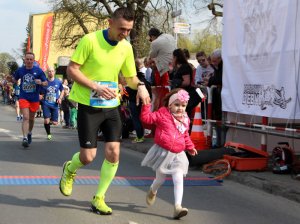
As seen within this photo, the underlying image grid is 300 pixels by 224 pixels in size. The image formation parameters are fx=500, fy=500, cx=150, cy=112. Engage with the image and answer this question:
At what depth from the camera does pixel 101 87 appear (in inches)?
198

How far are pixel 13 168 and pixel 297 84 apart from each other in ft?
14.9

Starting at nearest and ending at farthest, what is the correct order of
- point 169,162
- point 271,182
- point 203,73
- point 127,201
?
point 169,162 < point 127,201 < point 271,182 < point 203,73

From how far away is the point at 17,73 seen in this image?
1087 centimetres

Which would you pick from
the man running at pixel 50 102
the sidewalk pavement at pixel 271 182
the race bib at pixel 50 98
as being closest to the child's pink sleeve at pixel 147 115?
the sidewalk pavement at pixel 271 182

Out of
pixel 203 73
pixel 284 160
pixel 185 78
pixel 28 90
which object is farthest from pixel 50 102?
pixel 284 160

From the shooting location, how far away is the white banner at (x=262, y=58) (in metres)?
7.39

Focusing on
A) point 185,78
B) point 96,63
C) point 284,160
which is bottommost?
point 284,160

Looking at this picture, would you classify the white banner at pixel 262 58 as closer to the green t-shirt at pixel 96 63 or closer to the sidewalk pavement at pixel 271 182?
the sidewalk pavement at pixel 271 182

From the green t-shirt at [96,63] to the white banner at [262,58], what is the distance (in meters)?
3.19

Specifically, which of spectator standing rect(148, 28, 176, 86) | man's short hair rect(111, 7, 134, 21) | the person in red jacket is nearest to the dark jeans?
spectator standing rect(148, 28, 176, 86)

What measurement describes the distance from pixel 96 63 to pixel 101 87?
312mm

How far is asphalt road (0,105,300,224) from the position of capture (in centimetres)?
516

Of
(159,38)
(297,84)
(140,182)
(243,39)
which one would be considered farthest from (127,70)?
(159,38)

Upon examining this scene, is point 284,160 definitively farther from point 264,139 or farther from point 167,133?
point 167,133
